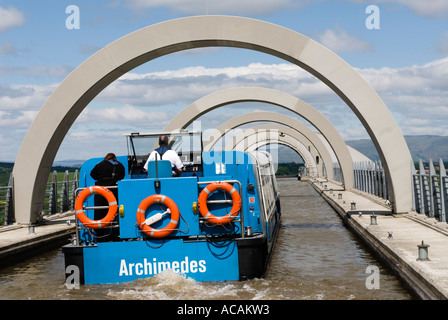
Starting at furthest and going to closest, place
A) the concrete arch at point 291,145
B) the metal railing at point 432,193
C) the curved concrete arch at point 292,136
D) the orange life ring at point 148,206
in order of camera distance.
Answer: the concrete arch at point 291,145
the curved concrete arch at point 292,136
the metal railing at point 432,193
the orange life ring at point 148,206

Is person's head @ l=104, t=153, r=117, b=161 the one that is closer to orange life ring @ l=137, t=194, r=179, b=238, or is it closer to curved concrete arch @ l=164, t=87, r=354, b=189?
orange life ring @ l=137, t=194, r=179, b=238

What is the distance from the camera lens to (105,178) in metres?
10.6

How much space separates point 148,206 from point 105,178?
1.33 meters

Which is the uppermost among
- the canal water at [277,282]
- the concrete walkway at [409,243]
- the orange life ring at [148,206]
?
the orange life ring at [148,206]

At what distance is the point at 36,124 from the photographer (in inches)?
710

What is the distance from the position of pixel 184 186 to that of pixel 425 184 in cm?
913

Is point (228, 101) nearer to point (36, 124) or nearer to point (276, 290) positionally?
point (36, 124)

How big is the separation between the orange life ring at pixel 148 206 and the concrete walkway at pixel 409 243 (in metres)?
3.77

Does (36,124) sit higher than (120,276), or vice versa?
(36,124)

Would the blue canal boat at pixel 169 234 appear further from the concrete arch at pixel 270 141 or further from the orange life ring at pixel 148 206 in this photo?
the concrete arch at pixel 270 141

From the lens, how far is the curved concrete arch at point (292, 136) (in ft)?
161

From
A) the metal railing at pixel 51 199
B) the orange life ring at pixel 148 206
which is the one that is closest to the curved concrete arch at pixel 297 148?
the metal railing at pixel 51 199

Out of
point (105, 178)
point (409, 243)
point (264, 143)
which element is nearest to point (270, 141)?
point (264, 143)
